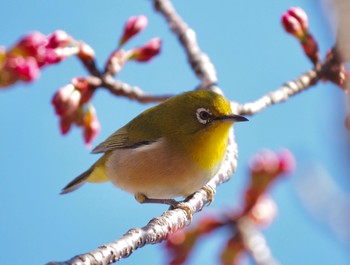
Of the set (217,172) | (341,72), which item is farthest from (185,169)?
(341,72)

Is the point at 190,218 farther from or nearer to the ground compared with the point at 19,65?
nearer to the ground

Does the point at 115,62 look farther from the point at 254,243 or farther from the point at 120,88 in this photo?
the point at 254,243

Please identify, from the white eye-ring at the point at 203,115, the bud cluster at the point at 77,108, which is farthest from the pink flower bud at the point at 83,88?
the white eye-ring at the point at 203,115

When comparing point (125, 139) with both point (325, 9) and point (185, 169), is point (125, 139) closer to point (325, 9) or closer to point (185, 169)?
point (185, 169)

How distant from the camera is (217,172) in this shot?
409cm

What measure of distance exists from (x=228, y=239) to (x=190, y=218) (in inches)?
17.6

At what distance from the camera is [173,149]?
168 inches

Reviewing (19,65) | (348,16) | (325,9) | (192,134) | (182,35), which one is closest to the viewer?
(348,16)

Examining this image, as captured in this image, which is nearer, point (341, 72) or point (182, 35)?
point (341, 72)

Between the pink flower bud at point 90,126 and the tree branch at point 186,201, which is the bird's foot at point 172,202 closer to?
the tree branch at point 186,201

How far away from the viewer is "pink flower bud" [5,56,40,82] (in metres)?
2.42

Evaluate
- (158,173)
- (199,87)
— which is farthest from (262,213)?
(199,87)

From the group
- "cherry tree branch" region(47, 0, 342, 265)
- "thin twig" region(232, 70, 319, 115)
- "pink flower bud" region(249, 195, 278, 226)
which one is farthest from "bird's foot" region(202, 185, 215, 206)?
"thin twig" region(232, 70, 319, 115)

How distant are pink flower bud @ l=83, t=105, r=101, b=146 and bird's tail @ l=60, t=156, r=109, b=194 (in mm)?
719
